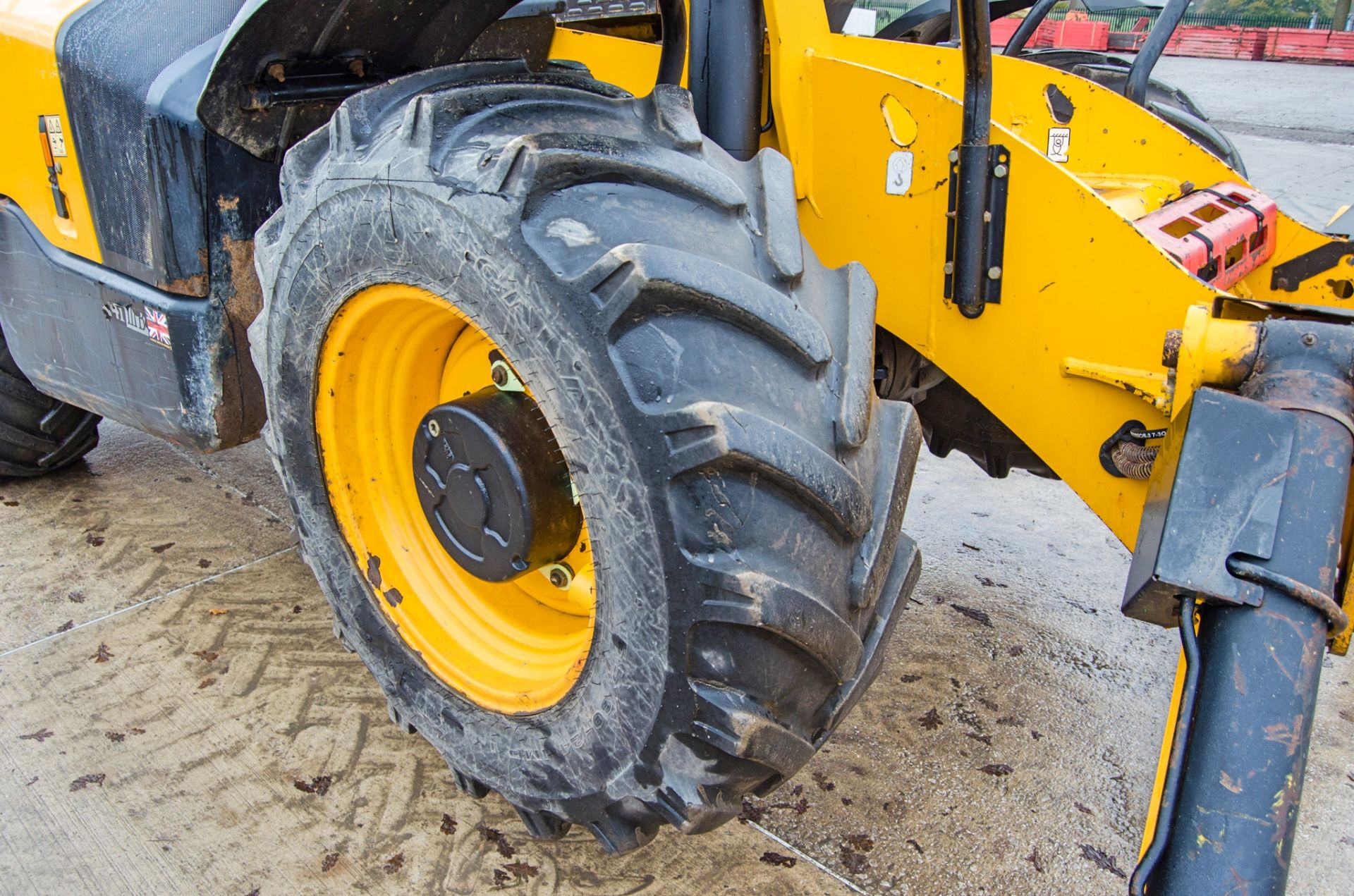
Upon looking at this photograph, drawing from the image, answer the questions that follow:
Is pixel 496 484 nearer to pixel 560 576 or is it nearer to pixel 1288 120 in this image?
pixel 560 576

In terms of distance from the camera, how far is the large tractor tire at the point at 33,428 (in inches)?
Answer: 127

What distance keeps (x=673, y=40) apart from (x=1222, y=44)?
24.4 metres

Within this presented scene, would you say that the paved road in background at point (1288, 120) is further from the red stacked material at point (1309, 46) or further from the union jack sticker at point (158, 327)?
the union jack sticker at point (158, 327)

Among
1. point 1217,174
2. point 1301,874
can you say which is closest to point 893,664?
point 1301,874

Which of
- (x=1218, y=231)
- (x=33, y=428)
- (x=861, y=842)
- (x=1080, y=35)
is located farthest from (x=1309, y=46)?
(x=33, y=428)

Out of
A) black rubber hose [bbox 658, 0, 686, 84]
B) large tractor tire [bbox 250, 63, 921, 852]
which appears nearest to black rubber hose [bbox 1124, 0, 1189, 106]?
black rubber hose [bbox 658, 0, 686, 84]

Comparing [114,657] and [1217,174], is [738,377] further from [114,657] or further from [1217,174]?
[114,657]

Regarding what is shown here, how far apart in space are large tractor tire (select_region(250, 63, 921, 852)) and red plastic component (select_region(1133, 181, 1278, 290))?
2.58ft

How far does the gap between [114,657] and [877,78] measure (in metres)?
2.25

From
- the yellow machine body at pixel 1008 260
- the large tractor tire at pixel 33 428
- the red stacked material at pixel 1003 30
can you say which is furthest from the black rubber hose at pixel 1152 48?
the red stacked material at pixel 1003 30

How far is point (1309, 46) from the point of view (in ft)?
69.7

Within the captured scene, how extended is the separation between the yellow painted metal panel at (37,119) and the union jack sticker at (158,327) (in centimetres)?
25

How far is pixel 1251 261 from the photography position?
233 centimetres

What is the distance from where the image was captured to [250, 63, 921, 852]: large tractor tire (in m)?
1.42
